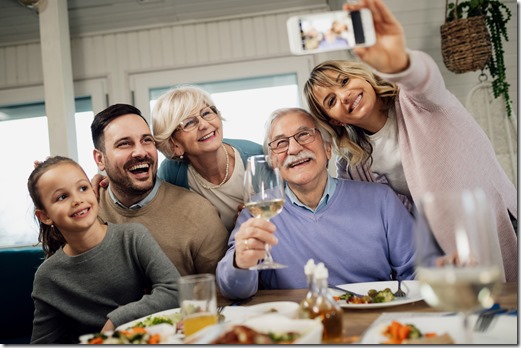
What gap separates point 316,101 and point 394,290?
81cm

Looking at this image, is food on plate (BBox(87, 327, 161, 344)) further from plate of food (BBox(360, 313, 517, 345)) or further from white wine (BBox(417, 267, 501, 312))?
white wine (BBox(417, 267, 501, 312))

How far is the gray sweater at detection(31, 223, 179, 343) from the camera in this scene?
62.7 inches

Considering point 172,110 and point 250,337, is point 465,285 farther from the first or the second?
point 172,110

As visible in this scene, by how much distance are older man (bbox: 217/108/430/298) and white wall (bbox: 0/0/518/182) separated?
2813mm

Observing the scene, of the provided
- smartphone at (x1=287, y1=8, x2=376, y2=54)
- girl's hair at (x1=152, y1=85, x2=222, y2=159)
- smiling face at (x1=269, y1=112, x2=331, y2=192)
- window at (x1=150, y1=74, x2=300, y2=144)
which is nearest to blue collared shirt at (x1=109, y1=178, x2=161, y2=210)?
girl's hair at (x1=152, y1=85, x2=222, y2=159)

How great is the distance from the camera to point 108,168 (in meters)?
2.02

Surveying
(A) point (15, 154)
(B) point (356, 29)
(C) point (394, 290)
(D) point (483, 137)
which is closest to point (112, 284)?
(C) point (394, 290)

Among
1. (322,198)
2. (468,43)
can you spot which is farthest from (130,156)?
(468,43)

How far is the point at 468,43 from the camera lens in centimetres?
306

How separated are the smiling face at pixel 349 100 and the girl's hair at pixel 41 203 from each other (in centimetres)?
92

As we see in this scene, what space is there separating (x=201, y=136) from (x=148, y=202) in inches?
14.6

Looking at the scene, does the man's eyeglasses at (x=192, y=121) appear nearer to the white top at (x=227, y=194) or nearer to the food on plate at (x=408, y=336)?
the white top at (x=227, y=194)

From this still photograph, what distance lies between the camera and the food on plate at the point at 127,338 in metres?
0.98

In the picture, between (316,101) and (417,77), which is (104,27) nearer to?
(316,101)
